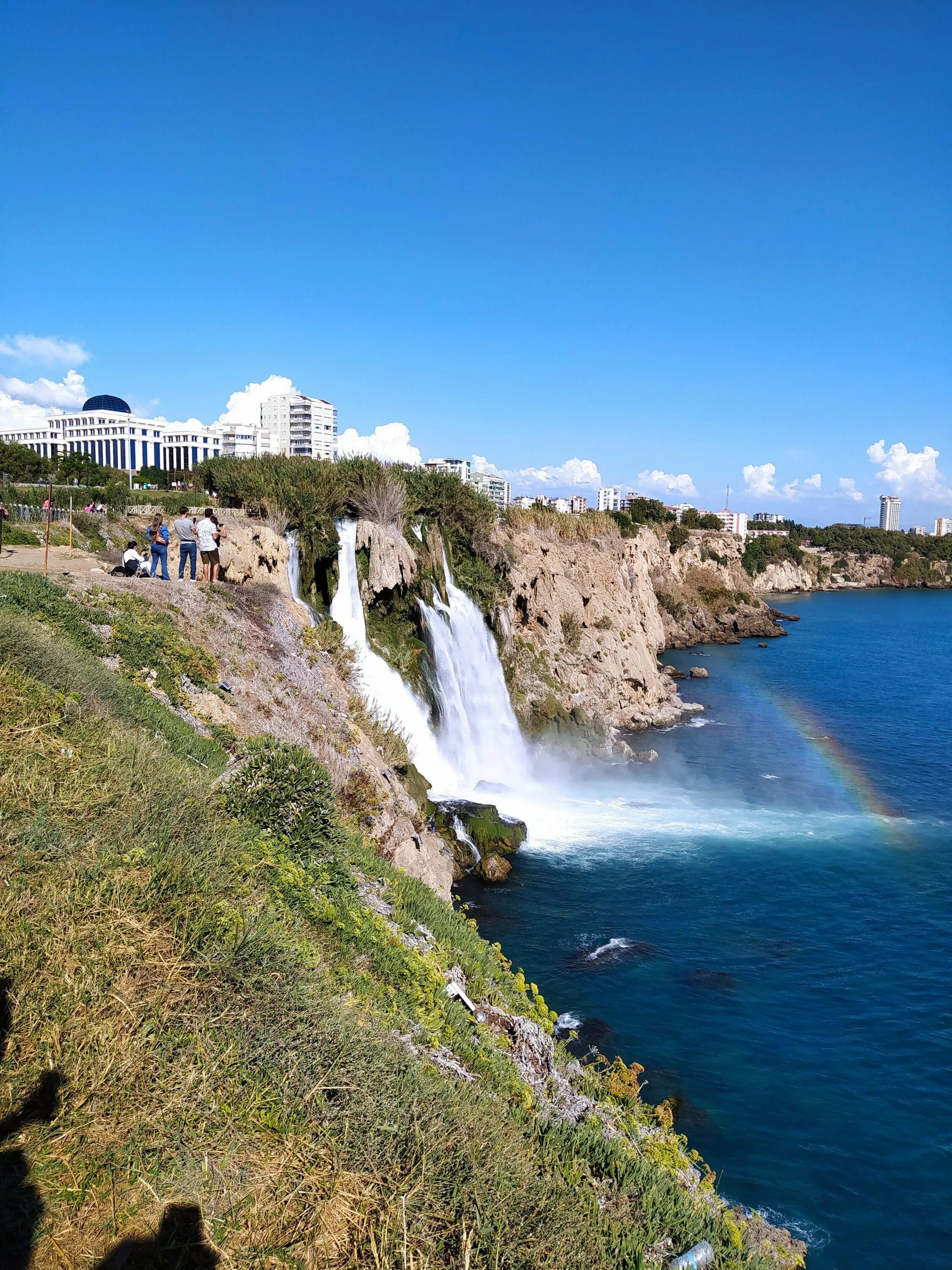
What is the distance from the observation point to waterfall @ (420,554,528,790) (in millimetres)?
25922

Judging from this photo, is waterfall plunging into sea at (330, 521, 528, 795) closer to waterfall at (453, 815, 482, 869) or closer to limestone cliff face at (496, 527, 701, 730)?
waterfall at (453, 815, 482, 869)

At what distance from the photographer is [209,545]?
16109 millimetres

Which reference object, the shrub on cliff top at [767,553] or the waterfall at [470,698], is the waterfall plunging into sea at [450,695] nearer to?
the waterfall at [470,698]

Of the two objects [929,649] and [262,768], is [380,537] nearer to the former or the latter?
[262,768]

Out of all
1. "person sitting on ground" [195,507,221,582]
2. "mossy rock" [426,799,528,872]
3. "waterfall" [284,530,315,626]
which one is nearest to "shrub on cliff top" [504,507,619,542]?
"waterfall" [284,530,315,626]

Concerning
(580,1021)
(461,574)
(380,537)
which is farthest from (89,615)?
(461,574)

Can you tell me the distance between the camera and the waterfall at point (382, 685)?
→ 22234mm

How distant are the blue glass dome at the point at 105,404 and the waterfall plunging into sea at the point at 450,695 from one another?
396ft

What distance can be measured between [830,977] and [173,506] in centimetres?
2127

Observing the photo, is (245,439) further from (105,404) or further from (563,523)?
(563,523)

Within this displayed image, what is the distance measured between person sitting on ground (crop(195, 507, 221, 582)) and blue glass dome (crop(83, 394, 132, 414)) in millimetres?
128918

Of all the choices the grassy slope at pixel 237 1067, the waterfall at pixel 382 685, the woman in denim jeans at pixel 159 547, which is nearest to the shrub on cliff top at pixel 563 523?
the waterfall at pixel 382 685

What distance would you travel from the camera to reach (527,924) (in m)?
18.1

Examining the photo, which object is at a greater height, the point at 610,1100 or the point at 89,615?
the point at 89,615
